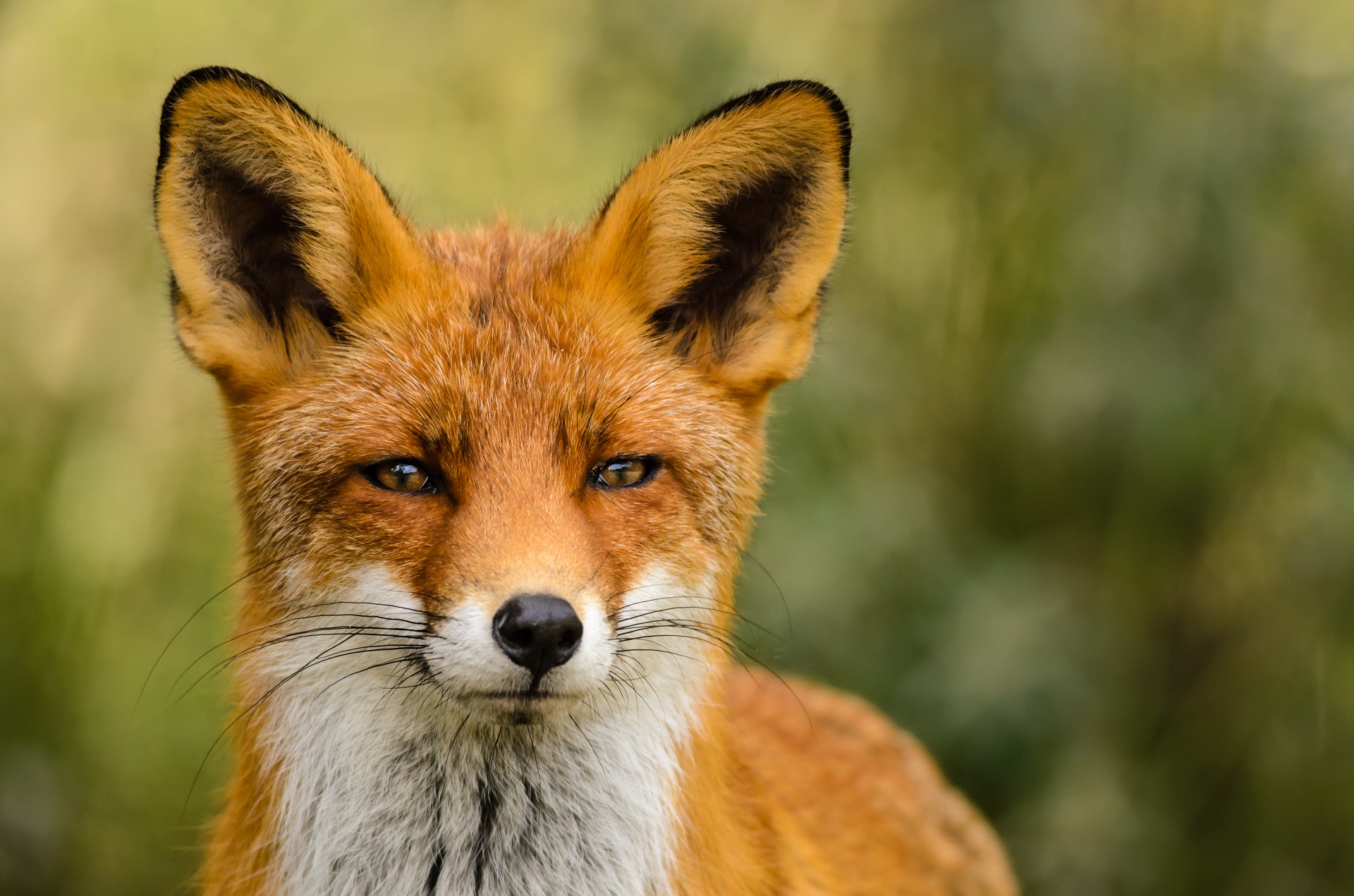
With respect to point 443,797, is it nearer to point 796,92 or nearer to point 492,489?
point 492,489

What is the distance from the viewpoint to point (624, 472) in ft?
8.44

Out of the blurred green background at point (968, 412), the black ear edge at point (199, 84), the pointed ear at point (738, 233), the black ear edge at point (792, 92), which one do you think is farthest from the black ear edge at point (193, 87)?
the blurred green background at point (968, 412)

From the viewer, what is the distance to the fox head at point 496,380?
2.33 meters

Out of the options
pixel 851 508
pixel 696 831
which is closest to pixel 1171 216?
pixel 851 508

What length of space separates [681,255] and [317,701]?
120 centimetres

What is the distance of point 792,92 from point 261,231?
1.16m

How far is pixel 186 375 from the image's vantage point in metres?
4.85

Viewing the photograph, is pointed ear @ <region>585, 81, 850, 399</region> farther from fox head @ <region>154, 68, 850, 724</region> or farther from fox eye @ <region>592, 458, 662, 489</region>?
A: fox eye @ <region>592, 458, 662, 489</region>

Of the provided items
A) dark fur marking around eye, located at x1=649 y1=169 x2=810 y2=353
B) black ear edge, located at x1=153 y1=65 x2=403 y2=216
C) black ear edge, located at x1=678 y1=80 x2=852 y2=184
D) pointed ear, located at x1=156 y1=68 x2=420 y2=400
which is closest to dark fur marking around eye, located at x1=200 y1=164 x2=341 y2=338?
pointed ear, located at x1=156 y1=68 x2=420 y2=400

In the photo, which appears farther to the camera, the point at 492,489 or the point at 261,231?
the point at 261,231

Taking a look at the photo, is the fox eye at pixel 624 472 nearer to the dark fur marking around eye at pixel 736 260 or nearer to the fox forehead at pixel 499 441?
the fox forehead at pixel 499 441

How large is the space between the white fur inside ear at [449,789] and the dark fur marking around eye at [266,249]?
26.1 inches

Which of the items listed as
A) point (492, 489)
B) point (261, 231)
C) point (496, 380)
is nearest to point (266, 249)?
point (261, 231)

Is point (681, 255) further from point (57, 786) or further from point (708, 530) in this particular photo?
point (57, 786)
